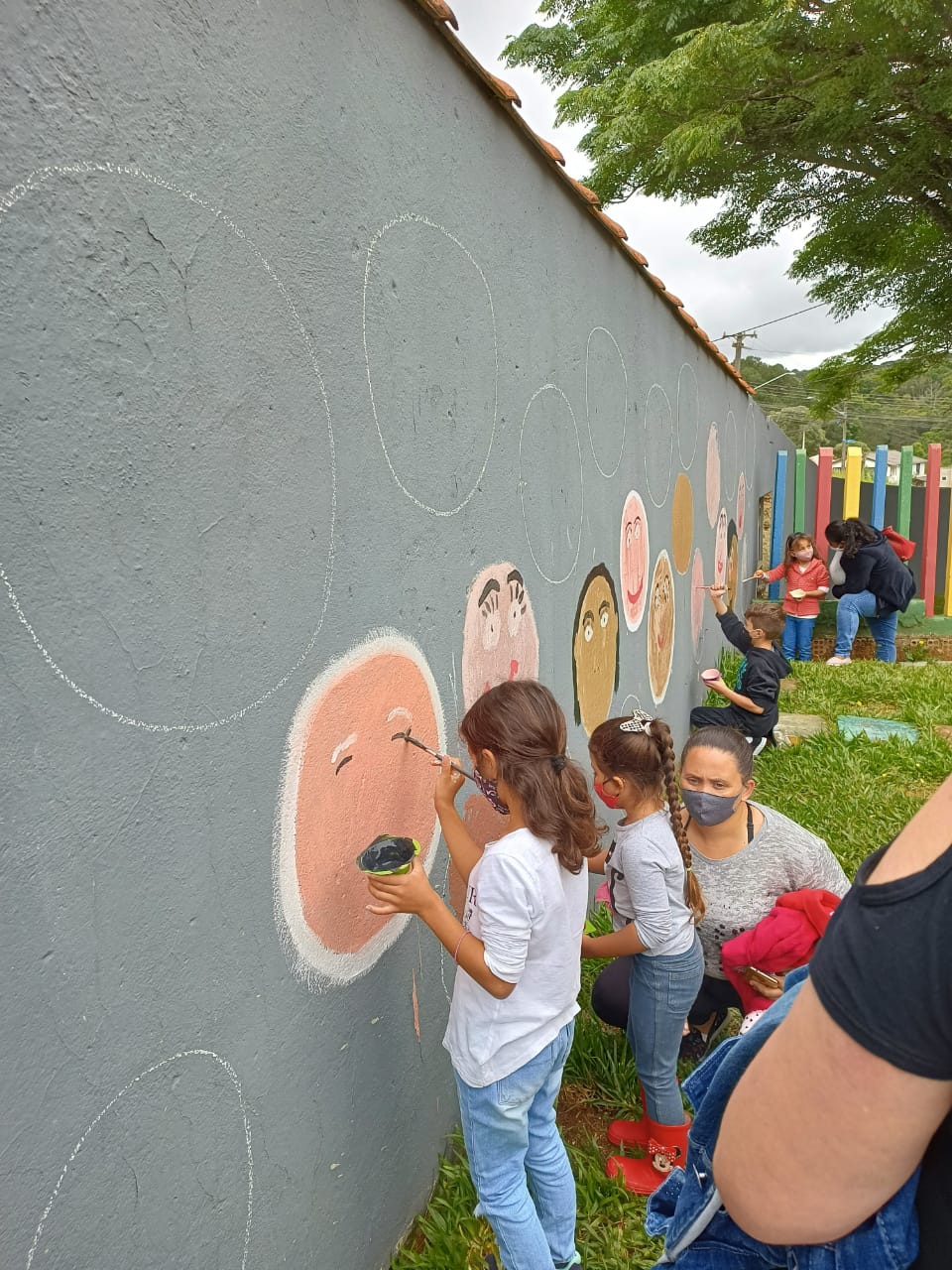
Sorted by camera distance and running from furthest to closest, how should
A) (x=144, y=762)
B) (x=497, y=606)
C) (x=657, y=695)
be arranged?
(x=657, y=695), (x=497, y=606), (x=144, y=762)

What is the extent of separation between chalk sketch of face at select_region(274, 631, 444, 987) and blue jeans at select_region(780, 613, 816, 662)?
23.4 ft

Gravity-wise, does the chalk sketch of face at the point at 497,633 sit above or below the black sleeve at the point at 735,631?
above

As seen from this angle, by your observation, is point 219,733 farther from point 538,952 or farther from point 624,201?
point 624,201

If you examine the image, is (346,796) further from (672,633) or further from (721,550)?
(721,550)

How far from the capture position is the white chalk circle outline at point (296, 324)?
2.97 feet

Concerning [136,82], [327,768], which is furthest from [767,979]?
[136,82]

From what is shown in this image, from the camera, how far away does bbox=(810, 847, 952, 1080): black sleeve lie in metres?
0.64

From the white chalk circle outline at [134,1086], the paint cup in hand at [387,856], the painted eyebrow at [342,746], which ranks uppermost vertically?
the painted eyebrow at [342,746]

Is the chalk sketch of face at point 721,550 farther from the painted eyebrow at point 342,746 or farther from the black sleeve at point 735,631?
the painted eyebrow at point 342,746

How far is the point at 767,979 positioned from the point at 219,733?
72.6 inches

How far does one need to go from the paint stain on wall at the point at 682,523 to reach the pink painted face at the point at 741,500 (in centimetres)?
275

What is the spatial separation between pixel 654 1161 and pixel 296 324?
2.18 m

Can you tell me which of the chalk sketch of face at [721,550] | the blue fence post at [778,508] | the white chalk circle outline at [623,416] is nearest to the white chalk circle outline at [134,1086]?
the white chalk circle outline at [623,416]

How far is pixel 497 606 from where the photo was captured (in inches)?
91.4
